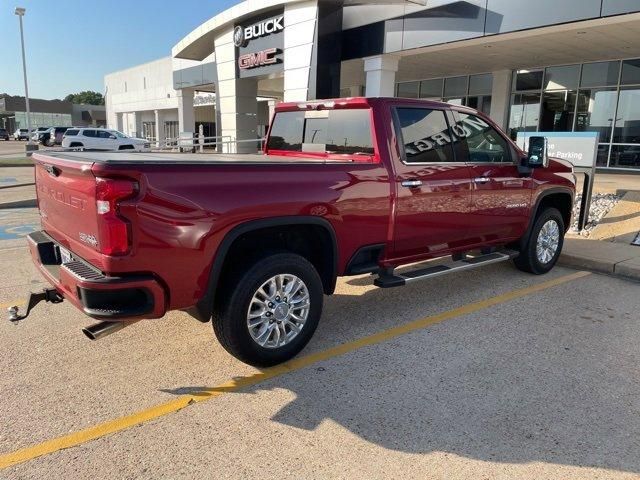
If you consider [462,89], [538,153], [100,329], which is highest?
[462,89]

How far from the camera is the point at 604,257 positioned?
677cm

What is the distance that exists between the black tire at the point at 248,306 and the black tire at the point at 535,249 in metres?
3.31

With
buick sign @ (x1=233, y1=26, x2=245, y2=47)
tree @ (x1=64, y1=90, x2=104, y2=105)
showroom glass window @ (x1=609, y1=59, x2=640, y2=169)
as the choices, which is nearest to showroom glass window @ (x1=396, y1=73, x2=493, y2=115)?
showroom glass window @ (x1=609, y1=59, x2=640, y2=169)

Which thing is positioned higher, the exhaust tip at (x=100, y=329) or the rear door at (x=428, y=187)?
the rear door at (x=428, y=187)

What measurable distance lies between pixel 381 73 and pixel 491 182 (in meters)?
10.7

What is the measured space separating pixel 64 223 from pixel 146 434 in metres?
1.52

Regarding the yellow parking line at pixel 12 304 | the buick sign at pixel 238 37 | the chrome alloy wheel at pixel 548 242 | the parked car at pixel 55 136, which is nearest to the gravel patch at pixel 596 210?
the chrome alloy wheel at pixel 548 242

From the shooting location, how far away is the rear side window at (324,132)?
14.7 feet

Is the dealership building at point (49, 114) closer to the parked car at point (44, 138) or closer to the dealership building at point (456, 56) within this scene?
the parked car at point (44, 138)

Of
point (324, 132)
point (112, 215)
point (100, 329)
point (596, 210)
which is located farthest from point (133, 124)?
point (112, 215)

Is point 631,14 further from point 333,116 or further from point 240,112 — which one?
point 240,112

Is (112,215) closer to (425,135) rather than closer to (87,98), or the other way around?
(425,135)

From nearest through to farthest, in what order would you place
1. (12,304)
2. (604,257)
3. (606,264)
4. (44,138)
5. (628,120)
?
(12,304), (606,264), (604,257), (628,120), (44,138)

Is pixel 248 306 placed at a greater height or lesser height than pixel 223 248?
lesser
